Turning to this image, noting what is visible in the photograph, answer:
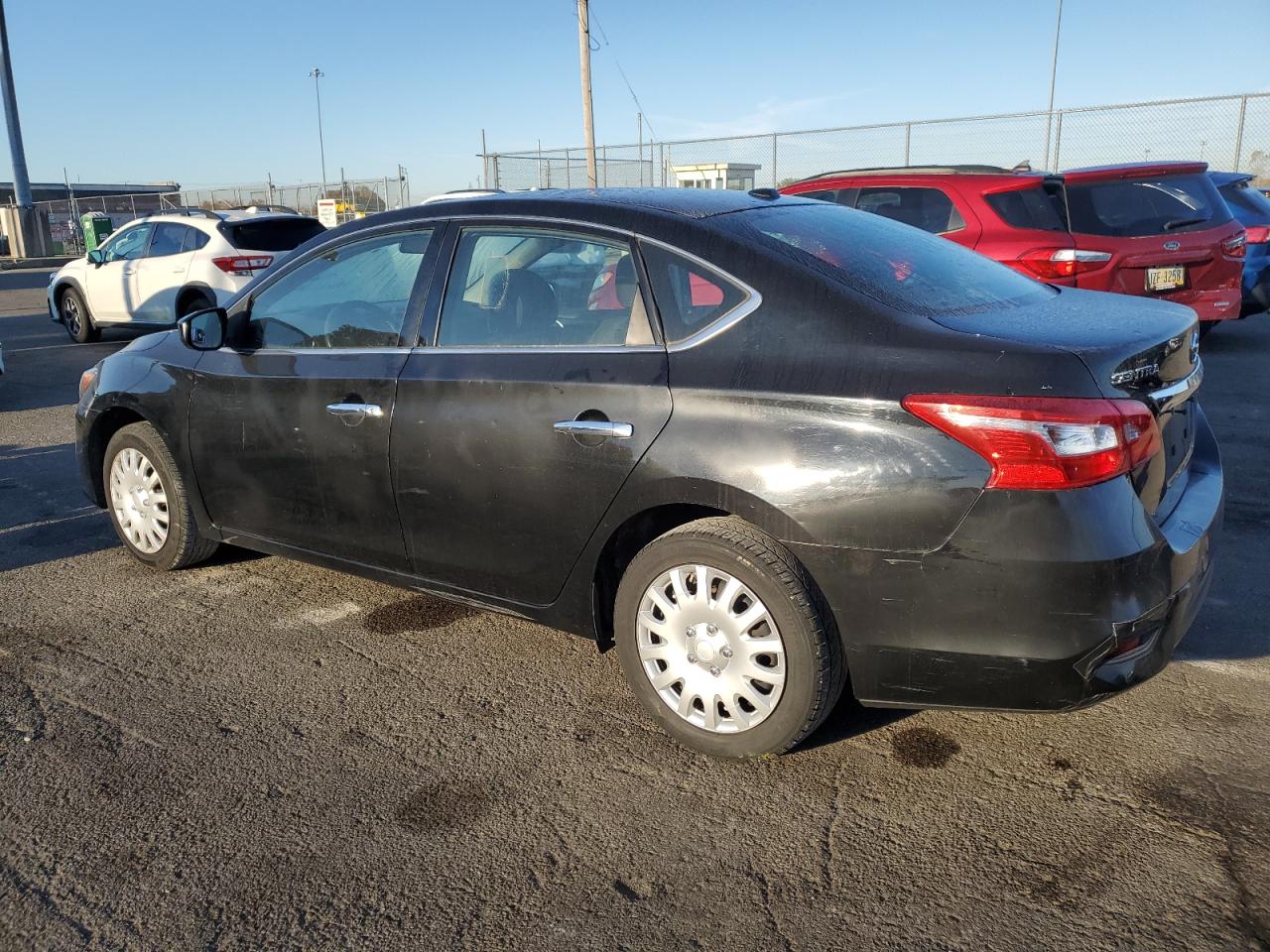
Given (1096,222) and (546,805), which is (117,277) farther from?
(546,805)

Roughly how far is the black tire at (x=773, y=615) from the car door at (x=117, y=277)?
11.3m

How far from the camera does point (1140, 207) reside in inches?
335

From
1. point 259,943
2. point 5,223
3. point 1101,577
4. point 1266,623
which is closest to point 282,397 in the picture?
point 259,943

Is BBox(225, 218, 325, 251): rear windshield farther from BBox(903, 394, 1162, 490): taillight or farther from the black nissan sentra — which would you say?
BBox(903, 394, 1162, 490): taillight

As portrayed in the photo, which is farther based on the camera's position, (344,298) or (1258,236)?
(1258,236)

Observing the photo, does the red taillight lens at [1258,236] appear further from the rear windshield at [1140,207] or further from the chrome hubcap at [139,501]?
the chrome hubcap at [139,501]

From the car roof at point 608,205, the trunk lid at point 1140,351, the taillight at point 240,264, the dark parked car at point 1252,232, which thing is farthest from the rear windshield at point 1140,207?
the taillight at point 240,264

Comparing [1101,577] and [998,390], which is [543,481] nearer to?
[998,390]

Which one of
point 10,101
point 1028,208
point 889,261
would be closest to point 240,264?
point 1028,208

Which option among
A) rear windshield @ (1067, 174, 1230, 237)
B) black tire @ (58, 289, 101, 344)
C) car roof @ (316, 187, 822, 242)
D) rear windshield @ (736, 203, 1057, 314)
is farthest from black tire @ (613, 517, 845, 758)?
black tire @ (58, 289, 101, 344)

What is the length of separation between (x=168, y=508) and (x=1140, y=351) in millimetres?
3994

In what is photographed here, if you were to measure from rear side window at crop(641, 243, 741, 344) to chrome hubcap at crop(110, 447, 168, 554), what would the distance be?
8.93 feet

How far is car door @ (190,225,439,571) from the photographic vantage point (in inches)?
152

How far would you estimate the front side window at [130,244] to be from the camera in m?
12.5
